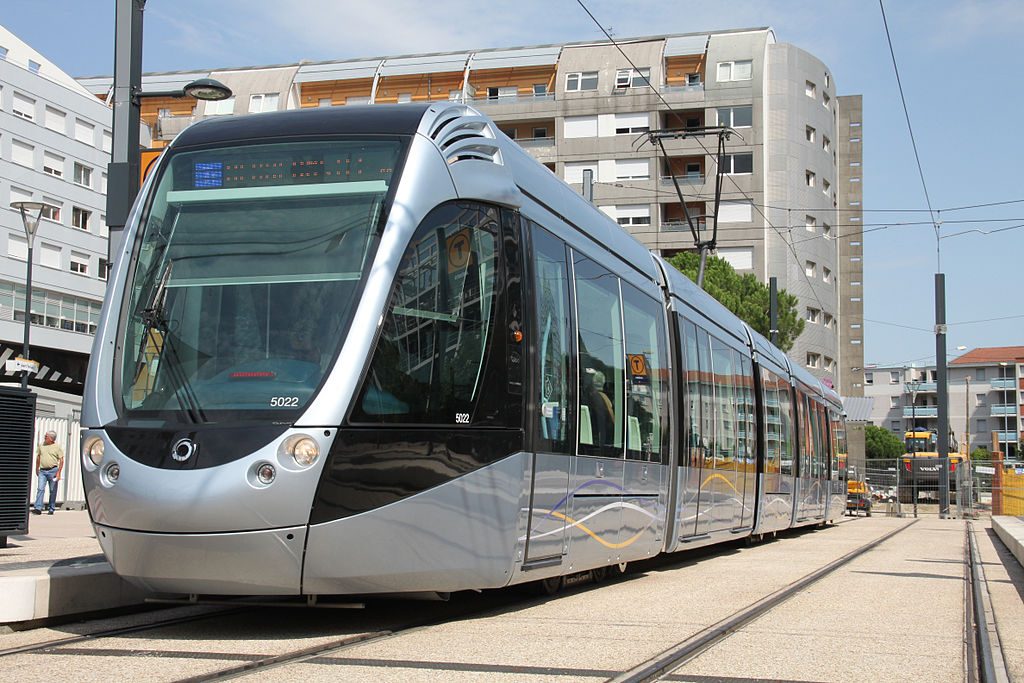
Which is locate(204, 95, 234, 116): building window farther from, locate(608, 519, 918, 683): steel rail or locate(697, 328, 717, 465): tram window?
locate(608, 519, 918, 683): steel rail

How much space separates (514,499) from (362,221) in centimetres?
200

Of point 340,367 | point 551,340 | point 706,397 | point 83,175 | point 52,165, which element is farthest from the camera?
point 83,175

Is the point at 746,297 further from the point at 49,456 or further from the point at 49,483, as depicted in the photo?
the point at 49,456

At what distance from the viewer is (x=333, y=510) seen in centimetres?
688

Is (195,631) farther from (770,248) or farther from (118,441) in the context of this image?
(770,248)

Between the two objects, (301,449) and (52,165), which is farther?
(52,165)

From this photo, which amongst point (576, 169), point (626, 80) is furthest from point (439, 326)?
point (626, 80)

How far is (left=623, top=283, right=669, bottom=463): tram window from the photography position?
11.0 m

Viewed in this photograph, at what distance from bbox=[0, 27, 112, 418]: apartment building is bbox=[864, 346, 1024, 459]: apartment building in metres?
96.8

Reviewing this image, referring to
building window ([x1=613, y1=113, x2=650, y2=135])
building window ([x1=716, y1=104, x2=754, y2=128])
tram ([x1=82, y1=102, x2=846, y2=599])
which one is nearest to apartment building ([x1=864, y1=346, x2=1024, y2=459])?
building window ([x1=716, y1=104, x2=754, y2=128])

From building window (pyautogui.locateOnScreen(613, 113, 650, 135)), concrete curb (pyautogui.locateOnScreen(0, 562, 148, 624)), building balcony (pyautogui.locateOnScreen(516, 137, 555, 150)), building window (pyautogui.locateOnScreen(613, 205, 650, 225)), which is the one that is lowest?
concrete curb (pyautogui.locateOnScreen(0, 562, 148, 624))

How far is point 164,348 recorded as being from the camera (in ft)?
23.9

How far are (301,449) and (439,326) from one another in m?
1.21

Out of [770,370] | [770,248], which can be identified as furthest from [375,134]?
[770,248]
